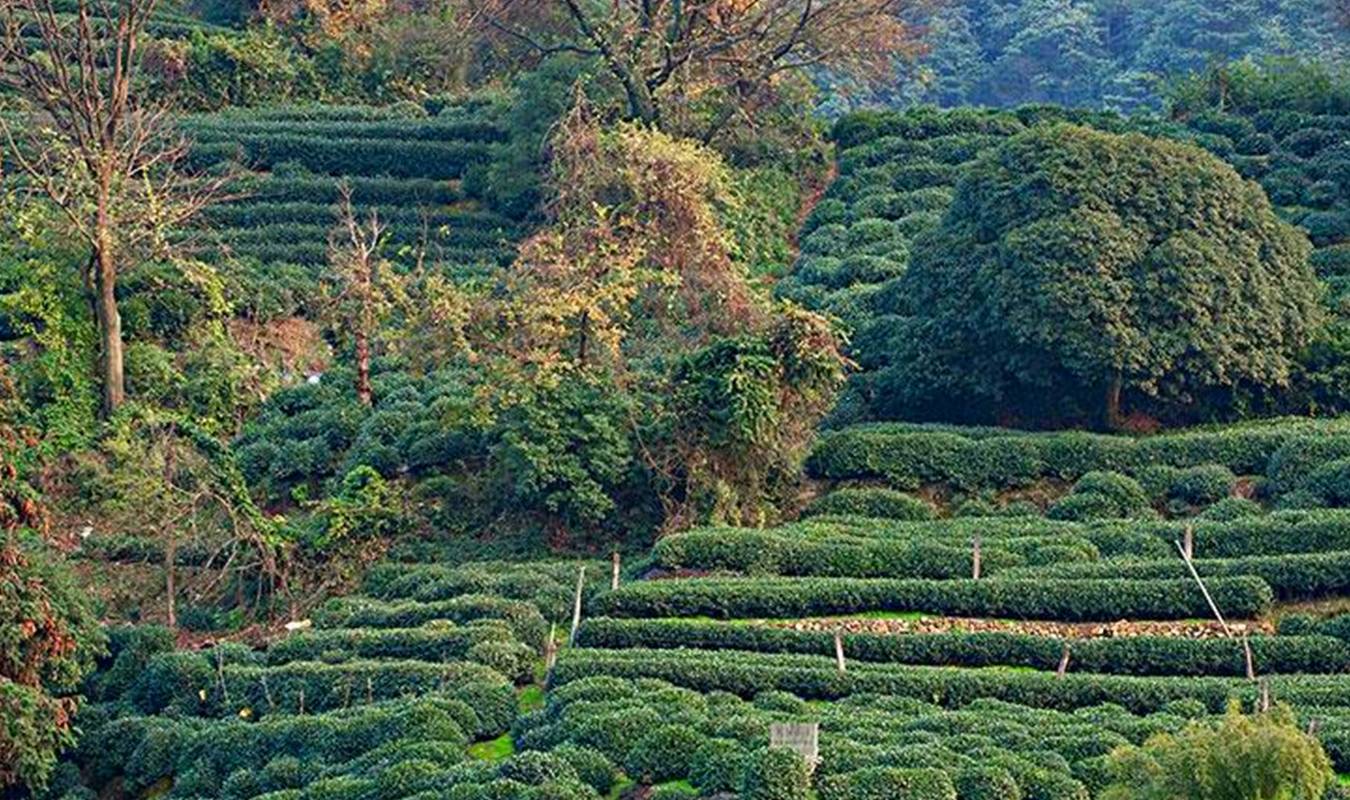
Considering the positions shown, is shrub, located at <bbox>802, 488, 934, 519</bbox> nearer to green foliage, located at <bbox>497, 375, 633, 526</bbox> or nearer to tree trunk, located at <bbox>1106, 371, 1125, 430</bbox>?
green foliage, located at <bbox>497, 375, 633, 526</bbox>

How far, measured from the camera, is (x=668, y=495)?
1718 inches

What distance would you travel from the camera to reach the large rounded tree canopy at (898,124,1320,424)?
151 ft

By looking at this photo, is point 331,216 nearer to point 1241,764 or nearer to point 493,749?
point 493,749

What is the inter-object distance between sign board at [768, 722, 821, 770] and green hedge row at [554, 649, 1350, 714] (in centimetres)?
431

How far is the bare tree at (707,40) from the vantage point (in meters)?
58.3

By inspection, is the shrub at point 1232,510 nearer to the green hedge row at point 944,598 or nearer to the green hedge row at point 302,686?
the green hedge row at point 944,598

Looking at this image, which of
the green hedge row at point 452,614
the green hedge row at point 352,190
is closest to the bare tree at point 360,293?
the green hedge row at point 352,190

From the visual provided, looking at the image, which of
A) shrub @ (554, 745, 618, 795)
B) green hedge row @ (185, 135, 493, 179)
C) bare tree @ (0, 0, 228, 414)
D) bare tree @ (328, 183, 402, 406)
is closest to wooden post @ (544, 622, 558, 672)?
shrub @ (554, 745, 618, 795)

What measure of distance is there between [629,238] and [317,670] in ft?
43.9

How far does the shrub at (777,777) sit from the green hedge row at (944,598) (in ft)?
27.9

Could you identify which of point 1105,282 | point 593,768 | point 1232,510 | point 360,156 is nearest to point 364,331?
point 1105,282

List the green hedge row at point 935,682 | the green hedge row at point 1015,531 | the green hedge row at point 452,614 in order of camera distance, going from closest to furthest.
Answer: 1. the green hedge row at point 935,682
2. the green hedge row at point 452,614
3. the green hedge row at point 1015,531

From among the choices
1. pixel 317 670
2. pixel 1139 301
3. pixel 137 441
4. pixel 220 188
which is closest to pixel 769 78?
pixel 220 188

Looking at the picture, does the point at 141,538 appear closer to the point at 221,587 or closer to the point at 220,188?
the point at 221,587
